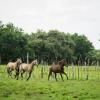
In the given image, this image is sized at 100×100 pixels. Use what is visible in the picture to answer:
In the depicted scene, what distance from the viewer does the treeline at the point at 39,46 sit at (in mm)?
82125

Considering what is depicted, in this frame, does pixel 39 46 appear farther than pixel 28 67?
Yes

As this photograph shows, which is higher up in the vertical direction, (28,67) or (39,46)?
(39,46)

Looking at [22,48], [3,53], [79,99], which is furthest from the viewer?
[22,48]

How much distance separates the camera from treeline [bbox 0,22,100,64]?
8212cm

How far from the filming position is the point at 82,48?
5354 inches

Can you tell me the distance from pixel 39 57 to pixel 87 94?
77053 millimetres

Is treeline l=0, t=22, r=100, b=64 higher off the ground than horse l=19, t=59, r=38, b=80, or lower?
higher

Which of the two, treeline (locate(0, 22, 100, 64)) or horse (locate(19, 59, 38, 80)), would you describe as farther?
treeline (locate(0, 22, 100, 64))

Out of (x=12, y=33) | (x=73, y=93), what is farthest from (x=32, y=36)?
(x=73, y=93)

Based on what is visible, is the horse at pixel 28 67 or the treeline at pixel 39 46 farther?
the treeline at pixel 39 46

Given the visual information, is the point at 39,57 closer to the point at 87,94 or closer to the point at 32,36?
the point at 32,36

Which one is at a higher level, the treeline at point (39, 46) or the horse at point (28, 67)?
the treeline at point (39, 46)

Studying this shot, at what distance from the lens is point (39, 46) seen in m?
102

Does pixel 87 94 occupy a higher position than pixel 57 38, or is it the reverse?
pixel 57 38
